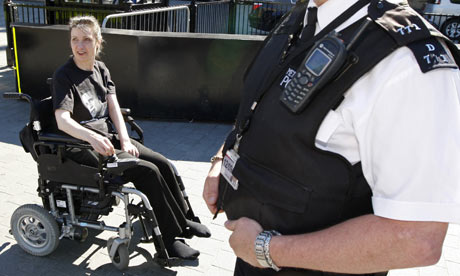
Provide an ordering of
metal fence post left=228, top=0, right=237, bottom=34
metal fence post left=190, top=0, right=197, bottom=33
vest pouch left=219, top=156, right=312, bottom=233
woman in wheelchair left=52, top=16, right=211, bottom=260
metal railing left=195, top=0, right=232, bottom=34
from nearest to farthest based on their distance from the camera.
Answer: vest pouch left=219, top=156, right=312, bottom=233
woman in wheelchair left=52, top=16, right=211, bottom=260
metal fence post left=190, top=0, right=197, bottom=33
metal railing left=195, top=0, right=232, bottom=34
metal fence post left=228, top=0, right=237, bottom=34

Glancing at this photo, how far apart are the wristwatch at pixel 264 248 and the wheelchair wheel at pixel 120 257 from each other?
201cm

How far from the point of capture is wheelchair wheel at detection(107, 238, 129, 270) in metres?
3.02

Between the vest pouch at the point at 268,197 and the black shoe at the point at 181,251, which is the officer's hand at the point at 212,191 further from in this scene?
the black shoe at the point at 181,251

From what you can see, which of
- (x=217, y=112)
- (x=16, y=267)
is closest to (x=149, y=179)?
(x=16, y=267)

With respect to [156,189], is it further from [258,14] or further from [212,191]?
[258,14]

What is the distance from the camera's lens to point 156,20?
7.77 metres

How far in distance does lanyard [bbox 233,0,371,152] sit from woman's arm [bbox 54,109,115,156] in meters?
1.67

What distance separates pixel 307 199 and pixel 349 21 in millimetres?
494

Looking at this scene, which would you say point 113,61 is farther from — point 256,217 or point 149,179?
point 256,217

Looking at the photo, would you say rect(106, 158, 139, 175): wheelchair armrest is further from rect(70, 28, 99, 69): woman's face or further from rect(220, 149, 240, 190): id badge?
rect(220, 149, 240, 190): id badge

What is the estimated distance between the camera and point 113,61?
6164mm

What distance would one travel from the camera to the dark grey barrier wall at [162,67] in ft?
20.2

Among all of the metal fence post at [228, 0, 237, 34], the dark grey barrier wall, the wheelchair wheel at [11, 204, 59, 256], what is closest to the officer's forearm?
the wheelchair wheel at [11, 204, 59, 256]

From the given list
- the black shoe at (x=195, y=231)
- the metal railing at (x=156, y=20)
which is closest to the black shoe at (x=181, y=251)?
the black shoe at (x=195, y=231)
